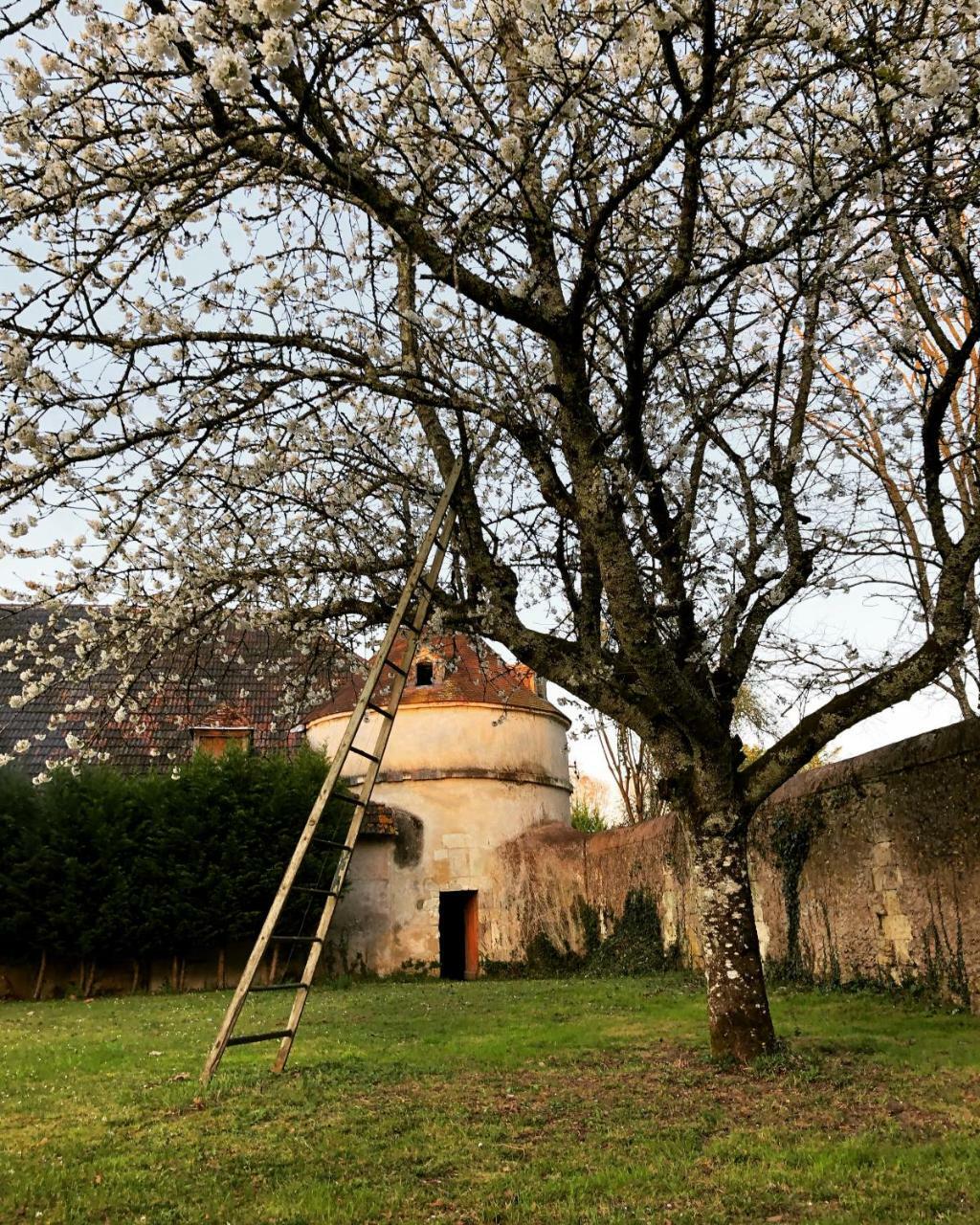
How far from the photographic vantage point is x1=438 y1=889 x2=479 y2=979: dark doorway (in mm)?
17453

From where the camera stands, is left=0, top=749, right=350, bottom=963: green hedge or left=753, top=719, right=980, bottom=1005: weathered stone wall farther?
left=0, top=749, right=350, bottom=963: green hedge

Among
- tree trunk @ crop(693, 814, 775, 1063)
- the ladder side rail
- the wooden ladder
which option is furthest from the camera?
the ladder side rail

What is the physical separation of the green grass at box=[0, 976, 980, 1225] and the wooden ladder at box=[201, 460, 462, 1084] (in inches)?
11.0

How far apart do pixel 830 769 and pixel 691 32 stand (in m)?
6.90

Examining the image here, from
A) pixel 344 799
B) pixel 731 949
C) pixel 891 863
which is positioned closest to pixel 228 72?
pixel 344 799

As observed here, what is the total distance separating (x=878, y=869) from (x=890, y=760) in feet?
3.28

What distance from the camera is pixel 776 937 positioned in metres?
10.8

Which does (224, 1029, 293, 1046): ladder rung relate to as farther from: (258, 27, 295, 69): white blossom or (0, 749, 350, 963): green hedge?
(0, 749, 350, 963): green hedge

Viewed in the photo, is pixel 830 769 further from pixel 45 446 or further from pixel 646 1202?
pixel 45 446

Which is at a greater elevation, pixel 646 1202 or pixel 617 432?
pixel 617 432

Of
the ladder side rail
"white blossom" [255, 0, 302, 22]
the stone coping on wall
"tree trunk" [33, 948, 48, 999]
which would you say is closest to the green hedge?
"tree trunk" [33, 948, 48, 999]

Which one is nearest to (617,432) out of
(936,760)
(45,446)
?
(45,446)

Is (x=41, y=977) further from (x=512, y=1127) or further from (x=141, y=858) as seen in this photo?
(x=512, y=1127)

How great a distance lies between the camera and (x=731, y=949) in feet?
19.4
